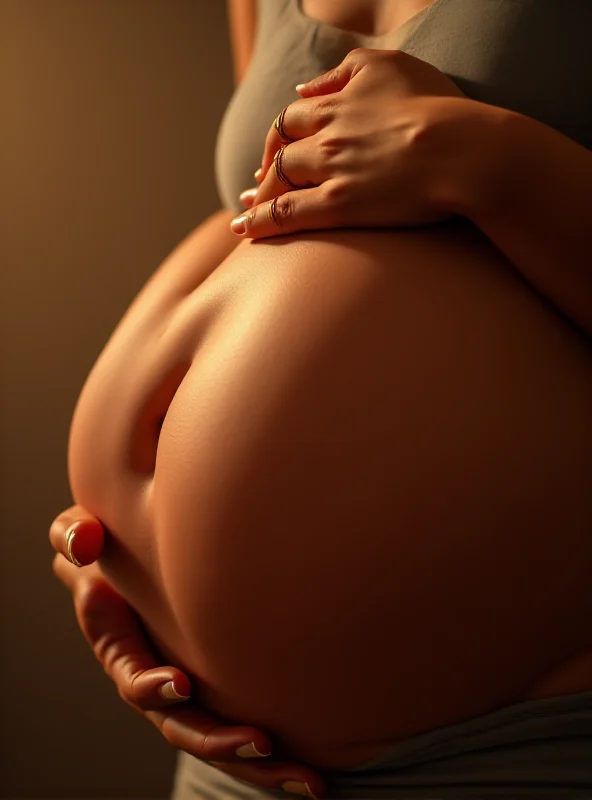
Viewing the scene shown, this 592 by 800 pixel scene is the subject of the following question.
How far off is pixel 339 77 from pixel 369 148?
0.10m

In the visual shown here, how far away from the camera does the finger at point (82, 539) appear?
2.08 feet

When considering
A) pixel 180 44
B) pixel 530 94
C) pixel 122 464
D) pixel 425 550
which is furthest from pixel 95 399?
pixel 180 44

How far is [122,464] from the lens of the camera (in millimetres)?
632

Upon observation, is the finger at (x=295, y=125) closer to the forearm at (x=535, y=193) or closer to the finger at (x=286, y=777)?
the forearm at (x=535, y=193)

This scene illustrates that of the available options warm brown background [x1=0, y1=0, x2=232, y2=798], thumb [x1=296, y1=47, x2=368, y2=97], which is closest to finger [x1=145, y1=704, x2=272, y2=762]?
thumb [x1=296, y1=47, x2=368, y2=97]

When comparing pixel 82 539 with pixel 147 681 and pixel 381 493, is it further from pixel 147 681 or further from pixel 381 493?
pixel 381 493

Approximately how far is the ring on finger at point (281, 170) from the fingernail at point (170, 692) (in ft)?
1.41

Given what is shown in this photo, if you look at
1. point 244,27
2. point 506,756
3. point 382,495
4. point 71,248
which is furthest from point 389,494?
point 71,248

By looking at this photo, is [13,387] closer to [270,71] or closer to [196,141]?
[196,141]

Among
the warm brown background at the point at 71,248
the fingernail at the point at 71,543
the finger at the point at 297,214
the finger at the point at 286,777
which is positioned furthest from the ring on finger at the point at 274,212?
the warm brown background at the point at 71,248

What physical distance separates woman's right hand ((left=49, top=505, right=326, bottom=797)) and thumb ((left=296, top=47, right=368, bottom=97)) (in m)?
0.42

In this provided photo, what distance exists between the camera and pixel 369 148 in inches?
21.8

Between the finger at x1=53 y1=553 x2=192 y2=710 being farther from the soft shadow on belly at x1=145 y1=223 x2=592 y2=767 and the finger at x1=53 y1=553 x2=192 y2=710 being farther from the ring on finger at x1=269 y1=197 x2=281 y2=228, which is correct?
the ring on finger at x1=269 y1=197 x2=281 y2=228

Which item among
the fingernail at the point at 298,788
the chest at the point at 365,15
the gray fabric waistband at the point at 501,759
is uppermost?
the chest at the point at 365,15
